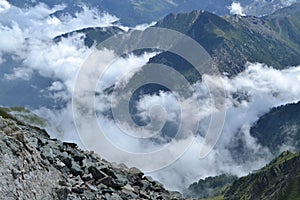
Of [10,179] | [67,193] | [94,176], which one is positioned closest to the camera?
[10,179]

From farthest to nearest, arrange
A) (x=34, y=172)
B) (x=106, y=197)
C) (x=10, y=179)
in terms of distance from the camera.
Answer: (x=106, y=197)
(x=34, y=172)
(x=10, y=179)

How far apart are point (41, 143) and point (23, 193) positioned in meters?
19.0

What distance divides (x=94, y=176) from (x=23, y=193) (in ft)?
59.7

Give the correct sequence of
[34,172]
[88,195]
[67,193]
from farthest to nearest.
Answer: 1. [88,195]
2. [67,193]
3. [34,172]

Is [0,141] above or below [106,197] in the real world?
below

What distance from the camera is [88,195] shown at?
34.0 m

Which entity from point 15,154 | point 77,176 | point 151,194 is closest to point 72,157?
point 77,176

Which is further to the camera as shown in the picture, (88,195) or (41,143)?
(41,143)

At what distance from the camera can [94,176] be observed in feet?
139

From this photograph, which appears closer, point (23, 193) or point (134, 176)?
point (23, 193)

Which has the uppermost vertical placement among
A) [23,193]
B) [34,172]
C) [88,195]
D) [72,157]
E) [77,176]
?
[72,157]

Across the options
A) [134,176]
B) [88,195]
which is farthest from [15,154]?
[134,176]

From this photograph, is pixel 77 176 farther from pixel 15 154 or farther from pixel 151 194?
pixel 15 154

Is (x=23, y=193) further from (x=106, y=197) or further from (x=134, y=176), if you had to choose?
(x=134, y=176)
